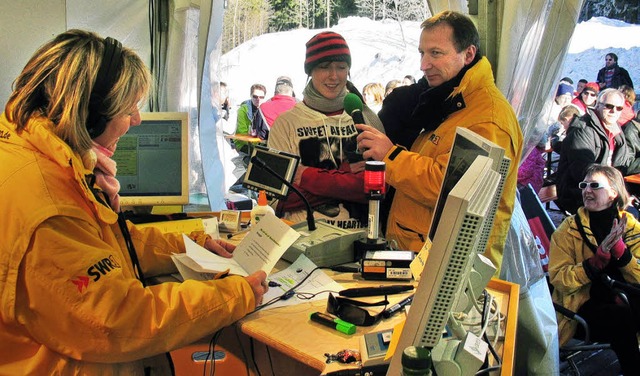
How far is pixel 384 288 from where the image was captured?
184 cm

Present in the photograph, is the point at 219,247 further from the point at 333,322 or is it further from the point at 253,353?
the point at 333,322

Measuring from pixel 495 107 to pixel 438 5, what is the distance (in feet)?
4.22

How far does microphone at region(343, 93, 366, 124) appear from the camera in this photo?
2.52m

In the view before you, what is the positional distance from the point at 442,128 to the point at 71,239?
1433 mm

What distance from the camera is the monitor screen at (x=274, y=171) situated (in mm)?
2270

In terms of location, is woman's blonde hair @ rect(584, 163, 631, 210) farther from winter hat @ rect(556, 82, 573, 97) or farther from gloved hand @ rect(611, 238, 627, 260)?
winter hat @ rect(556, 82, 573, 97)

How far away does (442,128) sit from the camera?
228cm

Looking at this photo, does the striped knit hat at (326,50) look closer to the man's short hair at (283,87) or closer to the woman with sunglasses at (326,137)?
the woman with sunglasses at (326,137)

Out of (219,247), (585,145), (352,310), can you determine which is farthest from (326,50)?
(585,145)

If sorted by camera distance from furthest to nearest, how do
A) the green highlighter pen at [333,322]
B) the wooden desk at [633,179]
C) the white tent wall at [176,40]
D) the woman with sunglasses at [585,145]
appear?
the wooden desk at [633,179] → the woman with sunglasses at [585,145] → the white tent wall at [176,40] → the green highlighter pen at [333,322]

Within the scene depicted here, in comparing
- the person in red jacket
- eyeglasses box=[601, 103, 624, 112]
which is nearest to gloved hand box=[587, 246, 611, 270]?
eyeglasses box=[601, 103, 624, 112]

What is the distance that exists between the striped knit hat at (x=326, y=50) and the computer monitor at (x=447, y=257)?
1788mm

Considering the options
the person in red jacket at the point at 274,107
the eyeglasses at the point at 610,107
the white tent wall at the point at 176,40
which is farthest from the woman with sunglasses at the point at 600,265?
the person in red jacket at the point at 274,107

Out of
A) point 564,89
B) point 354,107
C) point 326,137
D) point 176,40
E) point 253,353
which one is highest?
point 176,40
